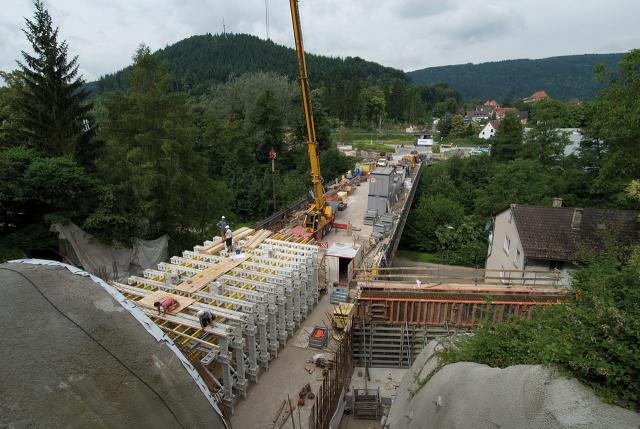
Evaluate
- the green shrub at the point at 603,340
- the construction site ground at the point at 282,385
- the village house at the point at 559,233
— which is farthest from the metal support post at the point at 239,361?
the village house at the point at 559,233

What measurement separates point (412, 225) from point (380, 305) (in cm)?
2233

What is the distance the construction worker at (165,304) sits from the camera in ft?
37.8

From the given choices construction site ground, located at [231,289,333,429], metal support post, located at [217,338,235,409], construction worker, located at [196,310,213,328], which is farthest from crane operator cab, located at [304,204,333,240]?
construction worker, located at [196,310,213,328]

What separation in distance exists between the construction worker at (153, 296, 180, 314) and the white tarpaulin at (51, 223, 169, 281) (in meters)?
9.79

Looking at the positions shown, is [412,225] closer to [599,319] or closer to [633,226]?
[633,226]

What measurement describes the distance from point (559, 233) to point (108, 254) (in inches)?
940

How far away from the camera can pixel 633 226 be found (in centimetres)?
2034

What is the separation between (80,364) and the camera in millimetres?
4160

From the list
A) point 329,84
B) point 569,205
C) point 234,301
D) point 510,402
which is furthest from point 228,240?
point 329,84

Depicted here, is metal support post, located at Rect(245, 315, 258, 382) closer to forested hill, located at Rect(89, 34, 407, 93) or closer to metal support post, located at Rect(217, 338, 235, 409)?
metal support post, located at Rect(217, 338, 235, 409)

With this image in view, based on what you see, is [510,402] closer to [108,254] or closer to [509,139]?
[108,254]

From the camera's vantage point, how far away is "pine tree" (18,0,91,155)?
2103 cm

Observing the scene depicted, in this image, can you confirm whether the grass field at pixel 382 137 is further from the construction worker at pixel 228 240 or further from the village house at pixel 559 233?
the construction worker at pixel 228 240

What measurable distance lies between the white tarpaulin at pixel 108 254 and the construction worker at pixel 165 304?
979 centimetres
